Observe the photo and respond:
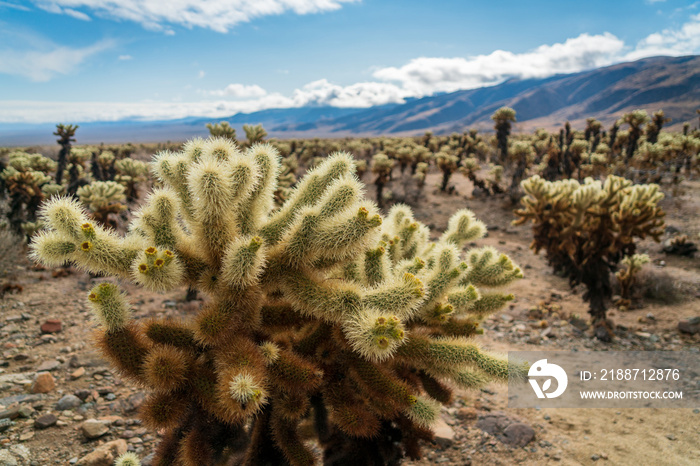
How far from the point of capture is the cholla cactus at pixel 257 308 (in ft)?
6.10

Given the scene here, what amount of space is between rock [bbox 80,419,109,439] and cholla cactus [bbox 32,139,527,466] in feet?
6.16

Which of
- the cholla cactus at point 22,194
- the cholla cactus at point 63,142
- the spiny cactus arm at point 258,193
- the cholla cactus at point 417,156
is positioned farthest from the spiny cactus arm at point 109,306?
the cholla cactus at point 417,156

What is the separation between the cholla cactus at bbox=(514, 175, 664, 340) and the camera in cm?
631

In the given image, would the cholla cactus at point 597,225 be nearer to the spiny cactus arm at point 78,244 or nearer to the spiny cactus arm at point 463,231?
the spiny cactus arm at point 463,231

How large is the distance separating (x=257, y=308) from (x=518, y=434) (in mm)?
3292

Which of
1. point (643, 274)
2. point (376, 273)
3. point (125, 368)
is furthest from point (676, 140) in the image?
point (125, 368)

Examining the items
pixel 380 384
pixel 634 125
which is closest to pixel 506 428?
pixel 380 384

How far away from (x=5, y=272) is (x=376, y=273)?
28.2 ft

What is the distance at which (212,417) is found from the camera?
220cm

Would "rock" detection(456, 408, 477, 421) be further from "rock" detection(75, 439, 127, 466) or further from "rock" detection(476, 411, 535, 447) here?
"rock" detection(75, 439, 127, 466)

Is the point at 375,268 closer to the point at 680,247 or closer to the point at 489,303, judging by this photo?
the point at 489,303

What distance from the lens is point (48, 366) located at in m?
4.52

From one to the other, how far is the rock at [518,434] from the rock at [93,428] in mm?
3953

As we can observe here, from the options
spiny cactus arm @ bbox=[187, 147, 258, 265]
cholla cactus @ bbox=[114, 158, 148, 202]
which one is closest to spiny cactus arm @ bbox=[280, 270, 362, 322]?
spiny cactus arm @ bbox=[187, 147, 258, 265]
